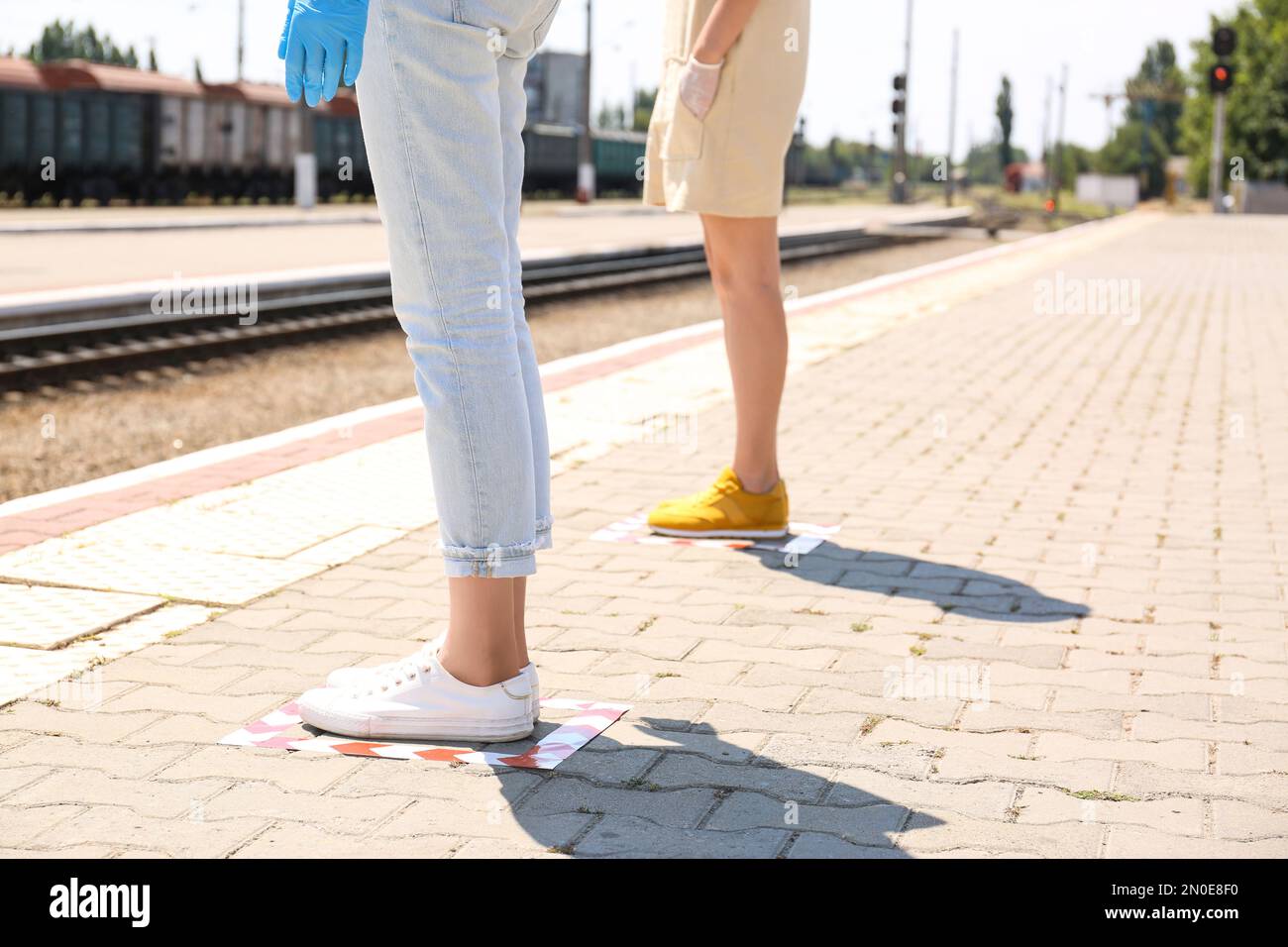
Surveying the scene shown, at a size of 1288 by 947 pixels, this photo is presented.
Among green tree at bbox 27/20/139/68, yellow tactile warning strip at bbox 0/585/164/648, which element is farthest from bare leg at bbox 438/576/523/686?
green tree at bbox 27/20/139/68

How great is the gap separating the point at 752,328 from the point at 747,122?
1.96 ft

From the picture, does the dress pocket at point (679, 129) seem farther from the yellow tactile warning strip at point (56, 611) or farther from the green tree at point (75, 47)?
the green tree at point (75, 47)

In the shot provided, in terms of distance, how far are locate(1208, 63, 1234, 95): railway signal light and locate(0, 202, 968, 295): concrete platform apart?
30.3ft

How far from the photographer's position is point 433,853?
2363 millimetres

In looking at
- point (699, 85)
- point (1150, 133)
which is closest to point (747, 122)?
point (699, 85)

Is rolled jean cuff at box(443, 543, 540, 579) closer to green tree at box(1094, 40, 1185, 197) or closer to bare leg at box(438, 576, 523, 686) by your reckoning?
bare leg at box(438, 576, 523, 686)

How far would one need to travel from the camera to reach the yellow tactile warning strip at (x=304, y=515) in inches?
158

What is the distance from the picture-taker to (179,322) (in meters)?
11.8

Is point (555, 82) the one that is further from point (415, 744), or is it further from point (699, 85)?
point (415, 744)

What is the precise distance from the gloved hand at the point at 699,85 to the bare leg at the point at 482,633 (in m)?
2.04

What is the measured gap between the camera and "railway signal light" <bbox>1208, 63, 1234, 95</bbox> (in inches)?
1196

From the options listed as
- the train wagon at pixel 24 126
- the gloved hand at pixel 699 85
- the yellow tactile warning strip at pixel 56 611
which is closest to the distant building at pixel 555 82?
the train wagon at pixel 24 126
